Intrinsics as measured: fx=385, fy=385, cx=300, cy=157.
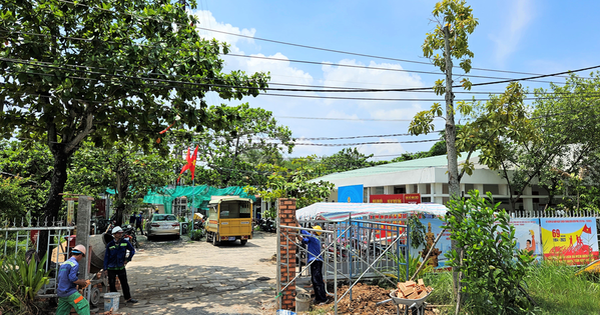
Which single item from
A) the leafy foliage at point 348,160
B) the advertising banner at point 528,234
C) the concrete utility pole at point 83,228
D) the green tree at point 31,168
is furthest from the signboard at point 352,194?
the leafy foliage at point 348,160

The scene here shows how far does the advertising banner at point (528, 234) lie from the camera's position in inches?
411

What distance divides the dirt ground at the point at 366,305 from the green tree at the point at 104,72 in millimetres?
5607

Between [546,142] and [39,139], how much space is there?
19853 mm

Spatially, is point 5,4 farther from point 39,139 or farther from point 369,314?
point 369,314

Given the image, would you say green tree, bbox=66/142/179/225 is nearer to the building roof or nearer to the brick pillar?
the building roof

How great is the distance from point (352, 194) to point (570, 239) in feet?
26.3

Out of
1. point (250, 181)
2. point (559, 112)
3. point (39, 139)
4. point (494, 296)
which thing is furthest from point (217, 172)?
point (494, 296)

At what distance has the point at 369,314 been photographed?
24.2 feet

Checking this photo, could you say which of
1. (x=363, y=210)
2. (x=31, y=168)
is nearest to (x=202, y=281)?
(x=363, y=210)

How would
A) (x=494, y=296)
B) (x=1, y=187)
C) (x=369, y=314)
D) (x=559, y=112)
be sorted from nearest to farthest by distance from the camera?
(x=494, y=296) → (x=369, y=314) → (x=1, y=187) → (x=559, y=112)

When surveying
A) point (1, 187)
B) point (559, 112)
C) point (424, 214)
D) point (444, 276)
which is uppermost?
point (559, 112)

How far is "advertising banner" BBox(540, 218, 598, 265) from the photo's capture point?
1053 cm

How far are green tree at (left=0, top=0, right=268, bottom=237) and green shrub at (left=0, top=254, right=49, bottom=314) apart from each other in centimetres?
225

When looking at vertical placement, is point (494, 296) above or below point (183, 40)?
below
